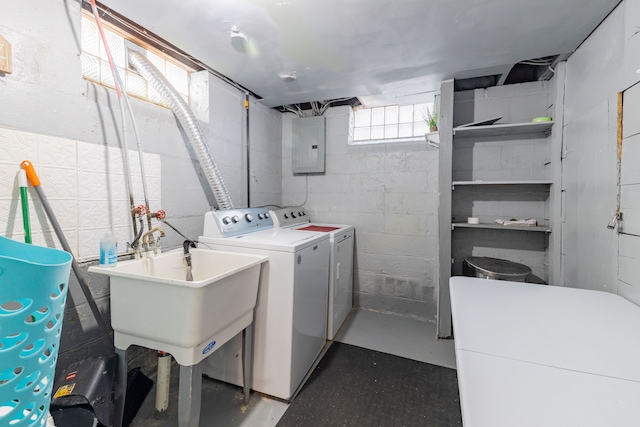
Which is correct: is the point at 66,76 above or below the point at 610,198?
above

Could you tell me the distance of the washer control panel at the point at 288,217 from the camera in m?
2.41

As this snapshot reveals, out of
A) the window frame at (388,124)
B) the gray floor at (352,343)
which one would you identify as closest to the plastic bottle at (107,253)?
the gray floor at (352,343)

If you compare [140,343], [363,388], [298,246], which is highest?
[298,246]

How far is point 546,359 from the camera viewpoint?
712 millimetres

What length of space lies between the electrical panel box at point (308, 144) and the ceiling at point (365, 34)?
0.68 metres

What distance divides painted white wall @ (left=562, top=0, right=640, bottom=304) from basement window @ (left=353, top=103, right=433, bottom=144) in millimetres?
1137

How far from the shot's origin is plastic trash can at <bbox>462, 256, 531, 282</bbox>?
75.8 inches

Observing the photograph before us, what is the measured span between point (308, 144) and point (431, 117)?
1.31 m

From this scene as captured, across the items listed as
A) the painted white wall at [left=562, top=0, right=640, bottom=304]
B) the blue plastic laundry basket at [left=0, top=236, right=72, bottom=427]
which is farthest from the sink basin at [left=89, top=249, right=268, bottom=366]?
the painted white wall at [left=562, top=0, right=640, bottom=304]

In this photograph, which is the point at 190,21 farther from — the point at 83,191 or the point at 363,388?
the point at 363,388

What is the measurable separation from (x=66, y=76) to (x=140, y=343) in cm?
137

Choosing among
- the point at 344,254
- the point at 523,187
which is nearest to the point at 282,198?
the point at 344,254

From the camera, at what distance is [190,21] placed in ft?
4.98

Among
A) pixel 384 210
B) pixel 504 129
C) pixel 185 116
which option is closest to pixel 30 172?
pixel 185 116
